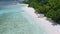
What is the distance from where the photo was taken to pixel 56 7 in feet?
62.5

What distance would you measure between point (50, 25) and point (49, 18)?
309 cm

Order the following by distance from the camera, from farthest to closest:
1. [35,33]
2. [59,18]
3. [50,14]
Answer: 1. [50,14]
2. [59,18]
3. [35,33]

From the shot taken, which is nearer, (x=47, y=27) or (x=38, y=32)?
(x=38, y=32)

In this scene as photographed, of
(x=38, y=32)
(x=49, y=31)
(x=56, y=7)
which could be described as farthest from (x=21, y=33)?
(x=56, y=7)

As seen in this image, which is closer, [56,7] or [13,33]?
[13,33]

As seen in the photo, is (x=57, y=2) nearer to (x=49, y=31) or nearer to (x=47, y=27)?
(x=47, y=27)

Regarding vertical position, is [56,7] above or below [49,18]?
above

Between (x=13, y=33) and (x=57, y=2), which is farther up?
(x=57, y=2)

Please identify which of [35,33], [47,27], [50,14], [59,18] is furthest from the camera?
[50,14]

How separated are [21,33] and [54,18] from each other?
4738mm

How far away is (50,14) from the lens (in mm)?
18906

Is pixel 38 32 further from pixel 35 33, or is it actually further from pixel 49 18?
pixel 49 18

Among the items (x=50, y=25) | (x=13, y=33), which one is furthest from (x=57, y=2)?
(x=13, y=33)

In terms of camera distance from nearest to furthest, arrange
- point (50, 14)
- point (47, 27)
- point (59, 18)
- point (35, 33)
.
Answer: point (35, 33) < point (47, 27) < point (59, 18) < point (50, 14)
